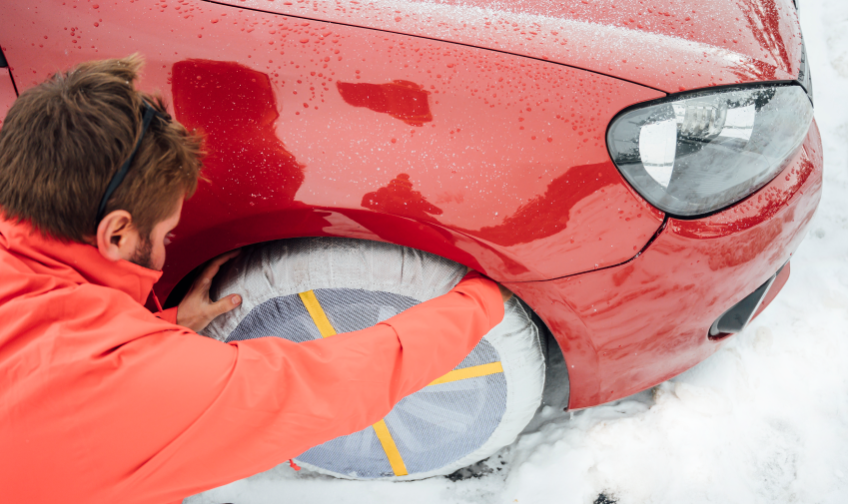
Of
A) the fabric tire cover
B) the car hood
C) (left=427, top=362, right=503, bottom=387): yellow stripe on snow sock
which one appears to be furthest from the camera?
(left=427, top=362, right=503, bottom=387): yellow stripe on snow sock

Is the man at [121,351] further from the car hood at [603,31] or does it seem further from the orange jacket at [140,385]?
the car hood at [603,31]

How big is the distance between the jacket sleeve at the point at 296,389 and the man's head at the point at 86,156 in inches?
11.4

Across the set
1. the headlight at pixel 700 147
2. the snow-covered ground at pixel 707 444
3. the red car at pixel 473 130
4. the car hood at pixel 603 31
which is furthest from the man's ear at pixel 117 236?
the snow-covered ground at pixel 707 444

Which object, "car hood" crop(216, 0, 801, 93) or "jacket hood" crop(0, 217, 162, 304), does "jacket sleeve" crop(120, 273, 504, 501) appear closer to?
"jacket hood" crop(0, 217, 162, 304)

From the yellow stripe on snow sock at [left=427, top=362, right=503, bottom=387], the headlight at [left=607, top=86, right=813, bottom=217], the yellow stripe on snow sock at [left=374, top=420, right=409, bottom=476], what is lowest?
the yellow stripe on snow sock at [left=374, top=420, right=409, bottom=476]

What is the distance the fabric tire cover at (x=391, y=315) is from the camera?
127 centimetres

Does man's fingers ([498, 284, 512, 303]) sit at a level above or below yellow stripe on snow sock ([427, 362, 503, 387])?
above

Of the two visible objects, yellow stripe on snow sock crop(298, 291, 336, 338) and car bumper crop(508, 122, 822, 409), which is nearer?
car bumper crop(508, 122, 822, 409)

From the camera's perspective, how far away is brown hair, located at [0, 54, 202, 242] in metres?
0.89

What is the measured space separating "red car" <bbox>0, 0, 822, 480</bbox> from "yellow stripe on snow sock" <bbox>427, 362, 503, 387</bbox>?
10.2 inches

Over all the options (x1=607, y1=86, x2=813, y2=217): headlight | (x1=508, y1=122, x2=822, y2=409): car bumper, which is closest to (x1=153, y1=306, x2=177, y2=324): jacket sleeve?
(x1=508, y1=122, x2=822, y2=409): car bumper

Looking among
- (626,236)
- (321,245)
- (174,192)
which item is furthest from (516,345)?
(174,192)

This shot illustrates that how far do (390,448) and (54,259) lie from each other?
1106 millimetres

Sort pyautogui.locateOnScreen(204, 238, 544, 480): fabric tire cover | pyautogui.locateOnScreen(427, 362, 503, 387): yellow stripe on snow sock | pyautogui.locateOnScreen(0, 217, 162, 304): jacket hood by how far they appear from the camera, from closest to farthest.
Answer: pyautogui.locateOnScreen(0, 217, 162, 304): jacket hood → pyautogui.locateOnScreen(204, 238, 544, 480): fabric tire cover → pyautogui.locateOnScreen(427, 362, 503, 387): yellow stripe on snow sock
